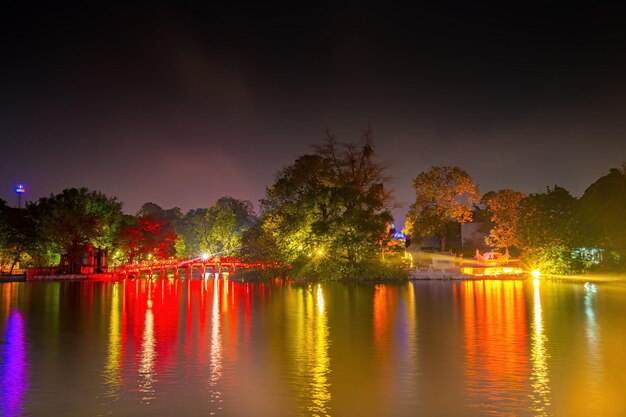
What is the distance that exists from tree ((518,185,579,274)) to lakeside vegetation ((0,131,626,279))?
100 millimetres

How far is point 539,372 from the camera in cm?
1775

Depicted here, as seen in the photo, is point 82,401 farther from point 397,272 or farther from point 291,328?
point 397,272

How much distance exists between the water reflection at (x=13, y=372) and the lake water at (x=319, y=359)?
0.06m

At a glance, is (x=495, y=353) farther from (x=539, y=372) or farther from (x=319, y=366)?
(x=319, y=366)

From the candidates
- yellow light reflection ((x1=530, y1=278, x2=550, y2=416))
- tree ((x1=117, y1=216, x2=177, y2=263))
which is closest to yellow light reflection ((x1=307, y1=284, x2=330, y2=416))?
yellow light reflection ((x1=530, y1=278, x2=550, y2=416))

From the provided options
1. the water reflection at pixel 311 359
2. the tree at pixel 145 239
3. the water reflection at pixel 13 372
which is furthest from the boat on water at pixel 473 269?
the water reflection at pixel 13 372

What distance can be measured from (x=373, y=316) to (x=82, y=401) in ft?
64.0

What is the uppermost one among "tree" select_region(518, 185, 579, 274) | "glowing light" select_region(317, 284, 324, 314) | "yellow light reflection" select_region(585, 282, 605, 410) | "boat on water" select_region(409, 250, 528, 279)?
"tree" select_region(518, 185, 579, 274)

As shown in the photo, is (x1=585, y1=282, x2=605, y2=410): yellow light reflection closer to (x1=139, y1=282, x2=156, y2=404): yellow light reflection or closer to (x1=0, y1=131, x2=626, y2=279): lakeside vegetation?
(x1=139, y1=282, x2=156, y2=404): yellow light reflection

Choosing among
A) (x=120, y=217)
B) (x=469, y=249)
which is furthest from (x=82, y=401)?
(x=469, y=249)

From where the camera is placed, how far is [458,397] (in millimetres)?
15078

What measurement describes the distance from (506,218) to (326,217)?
26.6m

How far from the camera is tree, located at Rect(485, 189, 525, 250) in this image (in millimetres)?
74312

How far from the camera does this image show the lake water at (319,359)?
14.6 meters
